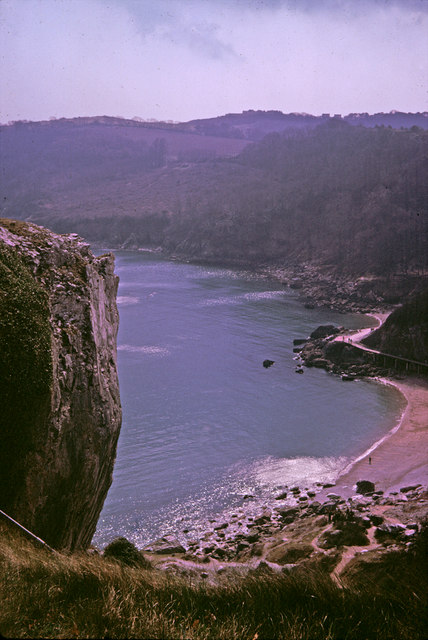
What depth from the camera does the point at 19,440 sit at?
40.3 ft

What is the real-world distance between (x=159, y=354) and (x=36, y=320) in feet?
145

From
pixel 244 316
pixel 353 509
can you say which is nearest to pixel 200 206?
pixel 244 316

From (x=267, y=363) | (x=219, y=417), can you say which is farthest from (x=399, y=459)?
(x=267, y=363)

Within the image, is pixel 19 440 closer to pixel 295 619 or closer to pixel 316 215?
pixel 295 619

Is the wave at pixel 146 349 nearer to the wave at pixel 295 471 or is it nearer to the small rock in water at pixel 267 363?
the small rock in water at pixel 267 363

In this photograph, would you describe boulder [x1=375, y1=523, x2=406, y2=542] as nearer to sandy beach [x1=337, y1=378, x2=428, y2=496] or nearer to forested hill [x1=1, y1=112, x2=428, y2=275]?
sandy beach [x1=337, y1=378, x2=428, y2=496]

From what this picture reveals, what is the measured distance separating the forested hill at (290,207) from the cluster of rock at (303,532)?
73820 millimetres

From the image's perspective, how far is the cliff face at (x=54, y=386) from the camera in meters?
12.4

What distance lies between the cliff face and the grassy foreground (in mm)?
4761

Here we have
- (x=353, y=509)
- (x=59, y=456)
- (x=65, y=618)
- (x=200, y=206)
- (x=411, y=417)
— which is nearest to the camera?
(x=65, y=618)

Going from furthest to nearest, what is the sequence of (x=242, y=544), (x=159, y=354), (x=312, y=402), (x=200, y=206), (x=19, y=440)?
1. (x=200, y=206)
2. (x=159, y=354)
3. (x=312, y=402)
4. (x=242, y=544)
5. (x=19, y=440)

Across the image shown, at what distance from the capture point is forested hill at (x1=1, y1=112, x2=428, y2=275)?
111 meters

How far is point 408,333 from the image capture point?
53.7m

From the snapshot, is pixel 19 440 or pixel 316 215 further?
pixel 316 215
